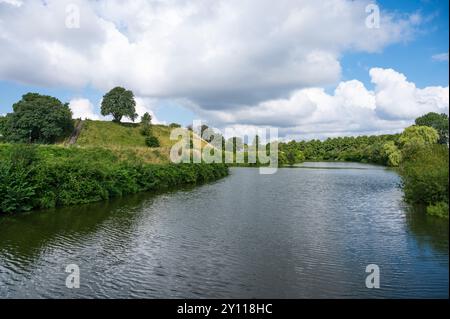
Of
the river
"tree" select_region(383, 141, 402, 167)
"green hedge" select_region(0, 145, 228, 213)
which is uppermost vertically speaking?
"tree" select_region(383, 141, 402, 167)

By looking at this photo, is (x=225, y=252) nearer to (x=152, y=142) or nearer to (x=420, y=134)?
(x=152, y=142)

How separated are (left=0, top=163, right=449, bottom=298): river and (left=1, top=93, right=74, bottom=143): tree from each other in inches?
1470

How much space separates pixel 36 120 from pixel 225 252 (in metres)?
50.8

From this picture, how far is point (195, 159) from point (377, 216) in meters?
32.2

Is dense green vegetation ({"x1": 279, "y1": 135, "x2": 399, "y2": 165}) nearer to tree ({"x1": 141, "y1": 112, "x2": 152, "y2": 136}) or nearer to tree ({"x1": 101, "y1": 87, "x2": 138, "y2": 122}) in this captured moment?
tree ({"x1": 141, "y1": 112, "x2": 152, "y2": 136})

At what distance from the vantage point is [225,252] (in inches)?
555

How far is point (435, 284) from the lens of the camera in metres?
9.95

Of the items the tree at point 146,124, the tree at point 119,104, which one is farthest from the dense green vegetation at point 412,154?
the tree at point 119,104

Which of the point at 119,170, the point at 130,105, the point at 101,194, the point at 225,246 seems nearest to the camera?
the point at 225,246

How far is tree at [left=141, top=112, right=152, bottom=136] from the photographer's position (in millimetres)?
74875

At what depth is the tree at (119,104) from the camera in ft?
246

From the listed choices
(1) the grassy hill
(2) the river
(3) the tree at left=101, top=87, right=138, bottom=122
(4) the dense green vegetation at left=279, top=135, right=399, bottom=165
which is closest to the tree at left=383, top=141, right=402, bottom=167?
(4) the dense green vegetation at left=279, top=135, right=399, bottom=165
